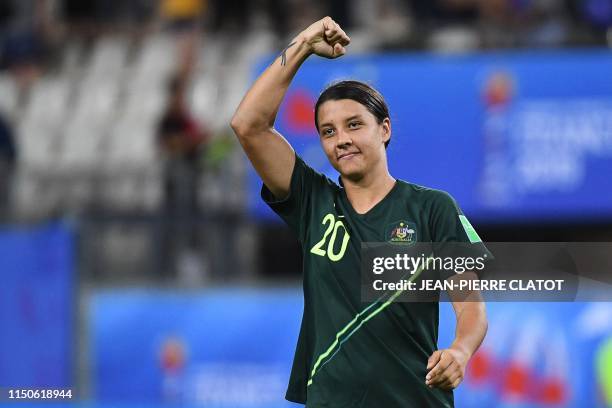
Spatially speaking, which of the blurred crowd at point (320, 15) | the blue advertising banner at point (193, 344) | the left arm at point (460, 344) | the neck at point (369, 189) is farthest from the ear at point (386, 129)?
the blurred crowd at point (320, 15)

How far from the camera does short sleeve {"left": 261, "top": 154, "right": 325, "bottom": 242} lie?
192 inches

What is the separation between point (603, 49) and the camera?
35.9 ft

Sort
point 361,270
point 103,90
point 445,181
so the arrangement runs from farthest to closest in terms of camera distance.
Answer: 1. point 103,90
2. point 445,181
3. point 361,270

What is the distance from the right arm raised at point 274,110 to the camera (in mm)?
4723

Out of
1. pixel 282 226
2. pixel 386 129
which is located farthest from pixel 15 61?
pixel 386 129

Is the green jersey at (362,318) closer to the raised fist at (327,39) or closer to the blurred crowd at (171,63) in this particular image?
the raised fist at (327,39)

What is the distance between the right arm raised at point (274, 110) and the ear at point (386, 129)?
33cm

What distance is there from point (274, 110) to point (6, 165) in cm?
667

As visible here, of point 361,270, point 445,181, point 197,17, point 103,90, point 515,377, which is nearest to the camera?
point 361,270

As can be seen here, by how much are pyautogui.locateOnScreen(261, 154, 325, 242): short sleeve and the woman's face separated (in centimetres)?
17

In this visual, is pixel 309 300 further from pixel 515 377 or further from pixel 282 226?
pixel 282 226

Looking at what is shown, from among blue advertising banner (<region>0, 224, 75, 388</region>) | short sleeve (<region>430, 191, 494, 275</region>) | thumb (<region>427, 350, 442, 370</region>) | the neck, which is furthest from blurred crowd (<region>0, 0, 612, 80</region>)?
thumb (<region>427, 350, 442, 370</region>)

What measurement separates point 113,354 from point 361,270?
20.5 ft

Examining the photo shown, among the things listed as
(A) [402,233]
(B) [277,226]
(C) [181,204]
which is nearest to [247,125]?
(A) [402,233]
